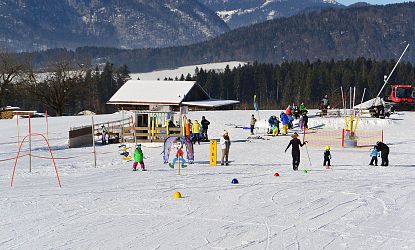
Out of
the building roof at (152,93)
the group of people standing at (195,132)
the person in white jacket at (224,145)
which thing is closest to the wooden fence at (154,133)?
the group of people standing at (195,132)

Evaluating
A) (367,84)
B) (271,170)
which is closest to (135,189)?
(271,170)

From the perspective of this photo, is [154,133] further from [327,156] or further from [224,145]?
[327,156]

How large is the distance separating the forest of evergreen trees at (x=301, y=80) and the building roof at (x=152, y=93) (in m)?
62.2

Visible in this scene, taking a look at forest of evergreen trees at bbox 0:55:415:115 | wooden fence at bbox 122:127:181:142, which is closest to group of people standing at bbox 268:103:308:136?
wooden fence at bbox 122:127:181:142

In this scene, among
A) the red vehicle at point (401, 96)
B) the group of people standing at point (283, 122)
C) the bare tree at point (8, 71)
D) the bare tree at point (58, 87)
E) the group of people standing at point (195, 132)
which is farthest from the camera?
the bare tree at point (58, 87)

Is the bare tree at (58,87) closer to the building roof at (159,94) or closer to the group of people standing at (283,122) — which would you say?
the building roof at (159,94)

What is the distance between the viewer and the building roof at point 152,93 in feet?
132

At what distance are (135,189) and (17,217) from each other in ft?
13.7

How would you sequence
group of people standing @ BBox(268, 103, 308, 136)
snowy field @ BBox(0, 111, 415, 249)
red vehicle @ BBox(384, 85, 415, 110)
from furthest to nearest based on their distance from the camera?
1. red vehicle @ BBox(384, 85, 415, 110)
2. group of people standing @ BBox(268, 103, 308, 136)
3. snowy field @ BBox(0, 111, 415, 249)

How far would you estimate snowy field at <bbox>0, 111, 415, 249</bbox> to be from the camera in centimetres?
1088

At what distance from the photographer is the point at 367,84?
391 feet

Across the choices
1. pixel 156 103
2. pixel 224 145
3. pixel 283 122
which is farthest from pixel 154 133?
pixel 224 145

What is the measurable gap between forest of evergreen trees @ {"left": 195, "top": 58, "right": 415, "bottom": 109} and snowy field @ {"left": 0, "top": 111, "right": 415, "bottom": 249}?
86728 mm

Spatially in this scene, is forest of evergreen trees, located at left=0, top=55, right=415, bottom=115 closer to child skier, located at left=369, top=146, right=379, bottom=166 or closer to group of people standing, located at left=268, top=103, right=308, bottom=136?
group of people standing, located at left=268, top=103, right=308, bottom=136
